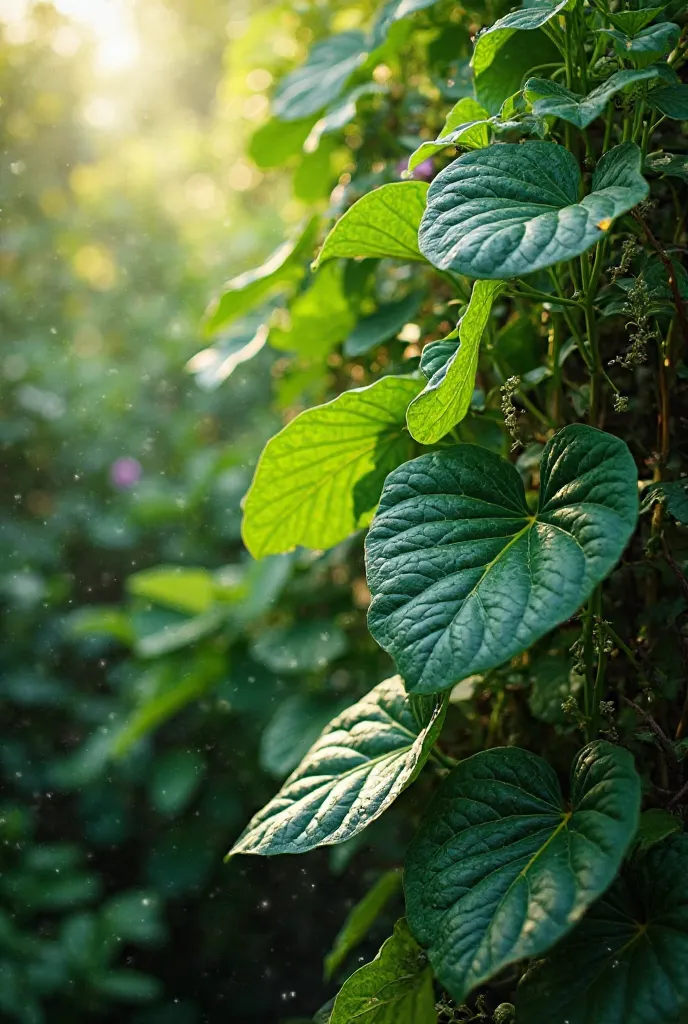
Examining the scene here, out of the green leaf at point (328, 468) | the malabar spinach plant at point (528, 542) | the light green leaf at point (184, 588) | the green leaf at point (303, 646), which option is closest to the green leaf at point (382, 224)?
the malabar spinach plant at point (528, 542)

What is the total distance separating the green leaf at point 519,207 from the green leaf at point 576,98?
28 millimetres

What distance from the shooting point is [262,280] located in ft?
3.79

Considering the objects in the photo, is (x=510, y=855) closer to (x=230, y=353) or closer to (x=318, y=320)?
(x=318, y=320)

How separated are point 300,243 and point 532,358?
15.6 inches

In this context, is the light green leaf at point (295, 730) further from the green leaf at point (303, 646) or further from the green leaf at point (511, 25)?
the green leaf at point (511, 25)

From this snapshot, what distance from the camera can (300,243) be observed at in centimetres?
111

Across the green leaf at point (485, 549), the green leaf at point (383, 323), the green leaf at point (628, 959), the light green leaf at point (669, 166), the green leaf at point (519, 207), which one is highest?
the green leaf at point (519, 207)

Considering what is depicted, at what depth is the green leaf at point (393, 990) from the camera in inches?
27.7

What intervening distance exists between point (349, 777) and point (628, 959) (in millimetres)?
Answer: 237

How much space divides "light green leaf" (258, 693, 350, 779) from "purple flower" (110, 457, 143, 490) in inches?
57.7

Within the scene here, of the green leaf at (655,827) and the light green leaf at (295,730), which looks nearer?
the green leaf at (655,827)

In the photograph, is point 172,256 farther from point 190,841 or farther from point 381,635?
point 381,635

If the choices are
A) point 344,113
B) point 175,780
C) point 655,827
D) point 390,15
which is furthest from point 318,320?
point 175,780

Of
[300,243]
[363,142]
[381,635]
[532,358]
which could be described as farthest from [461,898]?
[363,142]
